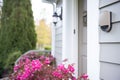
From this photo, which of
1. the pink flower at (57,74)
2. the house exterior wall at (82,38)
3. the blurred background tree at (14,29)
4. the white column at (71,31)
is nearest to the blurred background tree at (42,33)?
the blurred background tree at (14,29)

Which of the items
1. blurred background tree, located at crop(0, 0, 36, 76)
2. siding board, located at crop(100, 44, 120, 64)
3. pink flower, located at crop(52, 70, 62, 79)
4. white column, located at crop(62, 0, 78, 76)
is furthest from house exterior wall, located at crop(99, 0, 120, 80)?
blurred background tree, located at crop(0, 0, 36, 76)

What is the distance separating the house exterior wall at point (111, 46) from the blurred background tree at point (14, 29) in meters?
6.38

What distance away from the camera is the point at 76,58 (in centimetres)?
362

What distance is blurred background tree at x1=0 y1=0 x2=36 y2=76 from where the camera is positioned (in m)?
8.19

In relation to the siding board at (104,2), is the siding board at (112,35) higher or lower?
lower

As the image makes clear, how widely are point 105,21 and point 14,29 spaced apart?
6.63 m

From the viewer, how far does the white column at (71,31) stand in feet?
11.9

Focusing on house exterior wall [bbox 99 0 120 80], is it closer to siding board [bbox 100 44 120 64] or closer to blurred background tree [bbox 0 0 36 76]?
siding board [bbox 100 44 120 64]

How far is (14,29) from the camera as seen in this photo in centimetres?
820

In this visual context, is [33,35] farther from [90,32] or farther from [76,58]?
[90,32]

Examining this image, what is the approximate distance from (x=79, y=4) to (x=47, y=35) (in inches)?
627

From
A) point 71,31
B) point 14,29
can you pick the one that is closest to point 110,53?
point 71,31

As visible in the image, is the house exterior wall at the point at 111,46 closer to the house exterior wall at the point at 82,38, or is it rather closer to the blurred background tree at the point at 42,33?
the house exterior wall at the point at 82,38

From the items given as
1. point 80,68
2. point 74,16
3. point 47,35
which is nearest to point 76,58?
point 80,68
